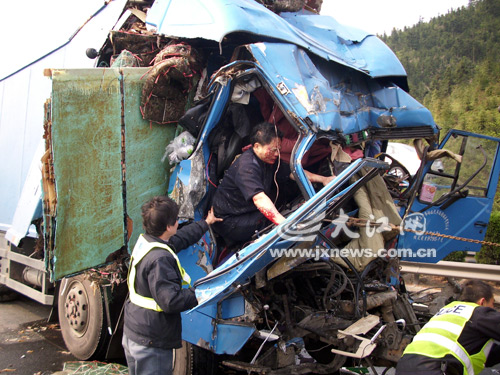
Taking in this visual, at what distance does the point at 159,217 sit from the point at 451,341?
171 cm

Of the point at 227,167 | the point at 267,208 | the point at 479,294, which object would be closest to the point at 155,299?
the point at 267,208

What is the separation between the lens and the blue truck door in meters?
4.53

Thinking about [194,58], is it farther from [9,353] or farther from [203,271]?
[9,353]

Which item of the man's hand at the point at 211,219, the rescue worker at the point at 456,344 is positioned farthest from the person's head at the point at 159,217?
the rescue worker at the point at 456,344

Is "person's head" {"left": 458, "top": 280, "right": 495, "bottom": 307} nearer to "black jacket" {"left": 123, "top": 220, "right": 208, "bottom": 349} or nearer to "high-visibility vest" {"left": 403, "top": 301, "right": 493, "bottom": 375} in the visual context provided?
"high-visibility vest" {"left": 403, "top": 301, "right": 493, "bottom": 375}

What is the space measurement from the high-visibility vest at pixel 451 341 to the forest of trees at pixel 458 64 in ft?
24.4

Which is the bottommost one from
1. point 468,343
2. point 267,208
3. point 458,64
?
point 468,343

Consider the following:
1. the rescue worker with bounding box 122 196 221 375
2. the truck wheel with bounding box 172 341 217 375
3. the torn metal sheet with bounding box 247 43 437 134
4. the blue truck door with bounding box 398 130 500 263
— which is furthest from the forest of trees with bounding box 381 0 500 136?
the rescue worker with bounding box 122 196 221 375

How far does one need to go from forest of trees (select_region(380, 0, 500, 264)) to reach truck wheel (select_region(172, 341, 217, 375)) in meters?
5.61

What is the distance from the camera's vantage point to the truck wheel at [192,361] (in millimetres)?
3492

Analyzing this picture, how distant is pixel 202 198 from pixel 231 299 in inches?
32.5

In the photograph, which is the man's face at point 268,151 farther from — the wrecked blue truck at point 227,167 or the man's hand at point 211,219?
the man's hand at point 211,219

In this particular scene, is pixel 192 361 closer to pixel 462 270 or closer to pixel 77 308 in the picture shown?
pixel 77 308

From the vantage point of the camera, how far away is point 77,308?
4.52 metres
